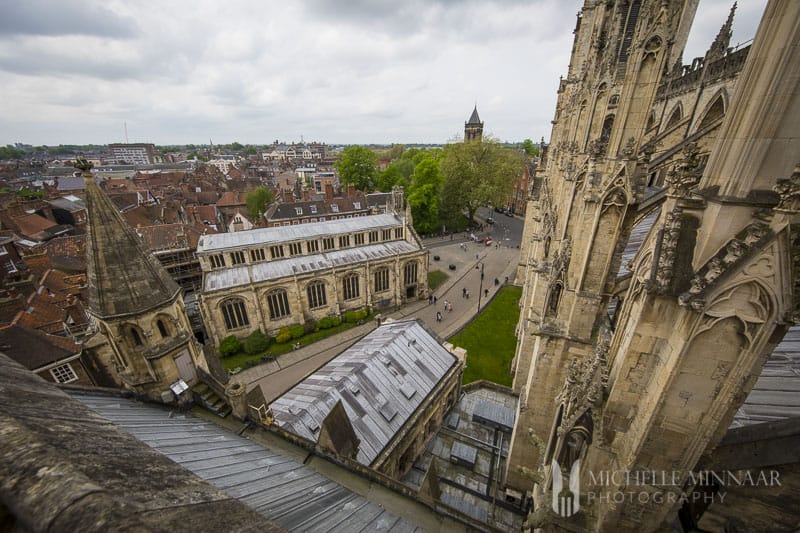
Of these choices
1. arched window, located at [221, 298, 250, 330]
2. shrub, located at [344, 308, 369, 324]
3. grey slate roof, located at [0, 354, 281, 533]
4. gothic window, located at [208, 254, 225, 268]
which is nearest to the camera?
grey slate roof, located at [0, 354, 281, 533]

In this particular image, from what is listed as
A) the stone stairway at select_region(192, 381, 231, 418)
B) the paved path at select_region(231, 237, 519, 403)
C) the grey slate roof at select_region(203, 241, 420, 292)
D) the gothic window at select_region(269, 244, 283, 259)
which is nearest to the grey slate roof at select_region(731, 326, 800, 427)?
the stone stairway at select_region(192, 381, 231, 418)

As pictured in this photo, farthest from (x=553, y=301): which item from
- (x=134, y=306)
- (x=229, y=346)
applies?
(x=229, y=346)

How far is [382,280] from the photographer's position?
31.5 metres

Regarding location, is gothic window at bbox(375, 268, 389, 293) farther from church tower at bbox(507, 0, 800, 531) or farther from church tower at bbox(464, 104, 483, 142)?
church tower at bbox(464, 104, 483, 142)

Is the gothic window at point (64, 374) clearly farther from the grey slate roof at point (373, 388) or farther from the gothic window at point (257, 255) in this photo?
the gothic window at point (257, 255)

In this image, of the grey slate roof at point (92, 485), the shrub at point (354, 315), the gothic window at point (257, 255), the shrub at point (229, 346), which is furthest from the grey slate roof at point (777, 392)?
the gothic window at point (257, 255)

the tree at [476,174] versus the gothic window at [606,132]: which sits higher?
the gothic window at [606,132]

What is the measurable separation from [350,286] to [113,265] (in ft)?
69.4

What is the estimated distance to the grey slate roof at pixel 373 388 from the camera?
40.3ft

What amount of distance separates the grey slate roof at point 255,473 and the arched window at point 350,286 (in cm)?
2012

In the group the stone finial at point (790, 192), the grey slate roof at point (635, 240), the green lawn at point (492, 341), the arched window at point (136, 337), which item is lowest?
the green lawn at point (492, 341)

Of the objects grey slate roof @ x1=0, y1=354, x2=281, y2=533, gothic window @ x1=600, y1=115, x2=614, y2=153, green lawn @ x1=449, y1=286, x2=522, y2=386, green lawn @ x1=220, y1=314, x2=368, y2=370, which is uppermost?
gothic window @ x1=600, y1=115, x2=614, y2=153

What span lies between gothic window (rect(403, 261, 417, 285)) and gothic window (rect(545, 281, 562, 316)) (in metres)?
21.9

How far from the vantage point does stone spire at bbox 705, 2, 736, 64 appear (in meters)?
16.7
